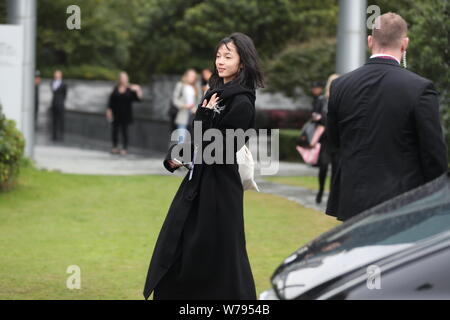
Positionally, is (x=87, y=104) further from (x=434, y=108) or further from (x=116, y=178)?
(x=434, y=108)

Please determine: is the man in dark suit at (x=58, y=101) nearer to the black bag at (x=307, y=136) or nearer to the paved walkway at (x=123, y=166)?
the paved walkway at (x=123, y=166)

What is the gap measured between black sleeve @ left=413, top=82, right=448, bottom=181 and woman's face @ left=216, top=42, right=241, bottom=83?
4.37ft

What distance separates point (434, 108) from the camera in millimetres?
5473

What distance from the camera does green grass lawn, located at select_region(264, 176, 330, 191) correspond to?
51.0 feet

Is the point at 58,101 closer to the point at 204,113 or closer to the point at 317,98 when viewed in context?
the point at 317,98

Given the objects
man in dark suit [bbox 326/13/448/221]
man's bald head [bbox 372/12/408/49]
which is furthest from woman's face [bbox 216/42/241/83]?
man's bald head [bbox 372/12/408/49]

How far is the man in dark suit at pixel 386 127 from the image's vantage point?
5.44 metres

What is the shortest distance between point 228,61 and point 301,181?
10.2m


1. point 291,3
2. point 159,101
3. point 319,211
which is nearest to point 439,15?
point 319,211

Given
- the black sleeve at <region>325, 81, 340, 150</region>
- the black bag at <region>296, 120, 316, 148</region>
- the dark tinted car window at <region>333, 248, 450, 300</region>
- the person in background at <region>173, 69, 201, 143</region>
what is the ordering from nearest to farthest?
the dark tinted car window at <region>333, 248, 450, 300</region> < the black sleeve at <region>325, 81, 340, 150</region> < the black bag at <region>296, 120, 316, 148</region> < the person in background at <region>173, 69, 201, 143</region>

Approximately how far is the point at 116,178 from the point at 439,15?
254 inches

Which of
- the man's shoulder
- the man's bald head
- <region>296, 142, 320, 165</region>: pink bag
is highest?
the man's bald head

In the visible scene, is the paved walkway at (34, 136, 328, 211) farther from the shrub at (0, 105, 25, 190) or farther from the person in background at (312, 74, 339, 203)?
the shrub at (0, 105, 25, 190)

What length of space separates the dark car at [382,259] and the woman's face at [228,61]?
6.94ft
